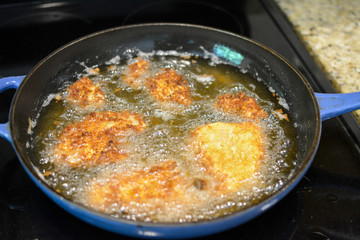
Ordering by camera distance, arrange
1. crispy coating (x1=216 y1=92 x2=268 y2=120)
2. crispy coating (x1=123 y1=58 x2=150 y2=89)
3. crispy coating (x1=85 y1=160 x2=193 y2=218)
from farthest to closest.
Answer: crispy coating (x1=123 y1=58 x2=150 y2=89)
crispy coating (x1=216 y1=92 x2=268 y2=120)
crispy coating (x1=85 y1=160 x2=193 y2=218)

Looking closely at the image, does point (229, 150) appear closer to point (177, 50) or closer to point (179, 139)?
point (179, 139)

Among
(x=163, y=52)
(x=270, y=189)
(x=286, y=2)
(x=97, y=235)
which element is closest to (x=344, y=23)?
(x=286, y=2)

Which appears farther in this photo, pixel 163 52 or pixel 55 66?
pixel 163 52

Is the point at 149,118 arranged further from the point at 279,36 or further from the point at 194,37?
the point at 279,36

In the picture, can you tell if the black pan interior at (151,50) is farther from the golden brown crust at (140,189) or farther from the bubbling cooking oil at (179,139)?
the golden brown crust at (140,189)

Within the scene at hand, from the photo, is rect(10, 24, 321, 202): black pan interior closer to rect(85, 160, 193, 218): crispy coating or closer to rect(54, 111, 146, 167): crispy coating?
rect(54, 111, 146, 167): crispy coating

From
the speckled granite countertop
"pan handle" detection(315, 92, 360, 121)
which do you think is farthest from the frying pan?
the speckled granite countertop

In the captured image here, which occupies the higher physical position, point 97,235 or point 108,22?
point 108,22
